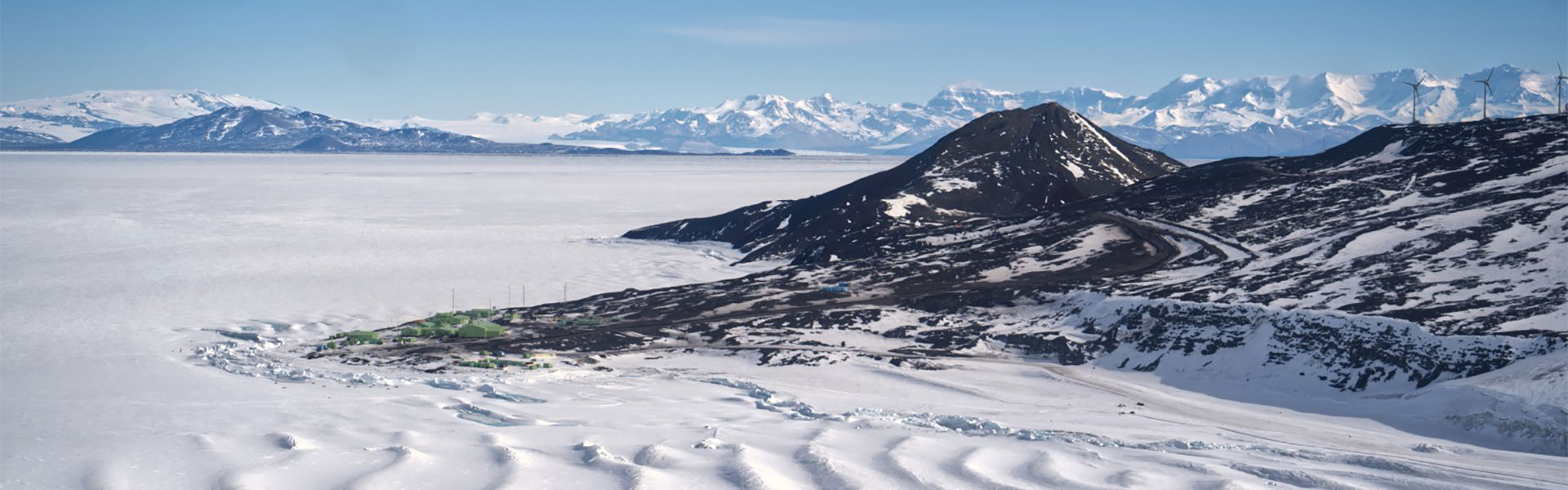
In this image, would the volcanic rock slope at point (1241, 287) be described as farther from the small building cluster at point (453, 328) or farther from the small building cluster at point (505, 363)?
the small building cluster at point (505, 363)

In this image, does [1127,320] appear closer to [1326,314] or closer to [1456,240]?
[1326,314]

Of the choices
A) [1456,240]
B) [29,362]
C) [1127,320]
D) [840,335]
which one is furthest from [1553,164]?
[29,362]

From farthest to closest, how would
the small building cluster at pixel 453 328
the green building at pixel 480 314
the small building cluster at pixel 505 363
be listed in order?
the green building at pixel 480 314 → the small building cluster at pixel 453 328 → the small building cluster at pixel 505 363

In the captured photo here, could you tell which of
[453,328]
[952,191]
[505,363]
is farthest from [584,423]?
[952,191]

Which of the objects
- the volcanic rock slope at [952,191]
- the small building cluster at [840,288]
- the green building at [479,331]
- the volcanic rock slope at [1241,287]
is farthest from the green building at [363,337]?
the volcanic rock slope at [952,191]

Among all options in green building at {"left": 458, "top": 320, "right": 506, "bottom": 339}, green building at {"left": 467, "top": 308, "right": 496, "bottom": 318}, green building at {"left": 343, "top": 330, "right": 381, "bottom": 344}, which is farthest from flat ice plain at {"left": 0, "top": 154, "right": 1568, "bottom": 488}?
green building at {"left": 458, "top": 320, "right": 506, "bottom": 339}

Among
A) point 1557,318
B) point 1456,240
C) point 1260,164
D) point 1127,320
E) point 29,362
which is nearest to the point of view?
point 1557,318

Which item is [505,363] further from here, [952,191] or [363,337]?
[952,191]
